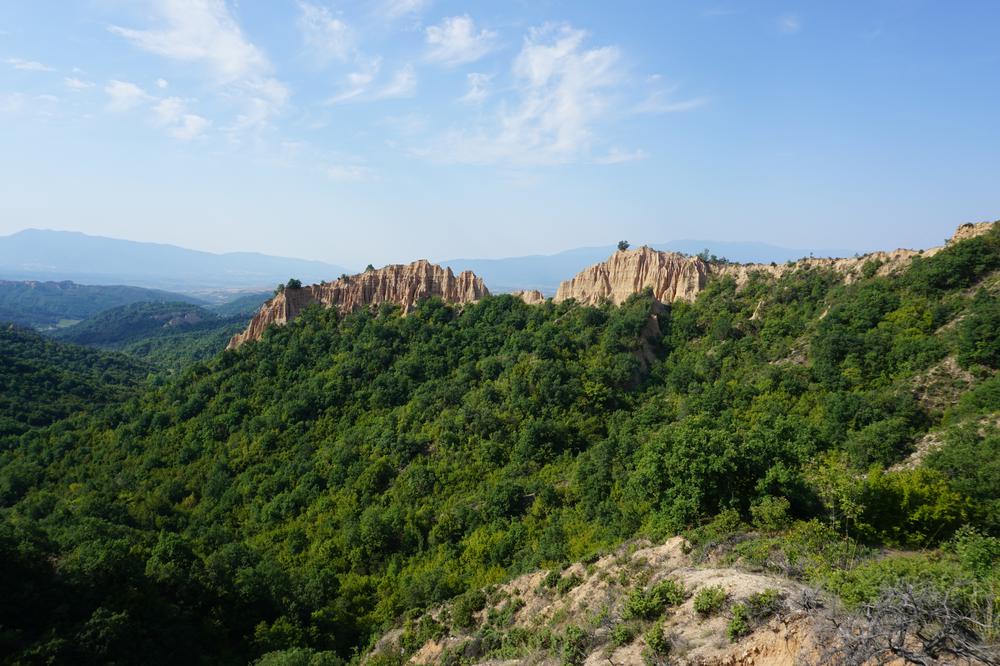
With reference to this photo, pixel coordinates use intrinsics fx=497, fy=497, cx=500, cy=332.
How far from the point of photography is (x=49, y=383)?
7619 cm

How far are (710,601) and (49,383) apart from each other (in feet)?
320

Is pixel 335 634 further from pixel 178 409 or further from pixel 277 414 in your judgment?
pixel 178 409

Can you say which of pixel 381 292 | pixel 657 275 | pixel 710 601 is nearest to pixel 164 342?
pixel 381 292

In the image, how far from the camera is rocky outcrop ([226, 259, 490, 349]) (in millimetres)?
63594

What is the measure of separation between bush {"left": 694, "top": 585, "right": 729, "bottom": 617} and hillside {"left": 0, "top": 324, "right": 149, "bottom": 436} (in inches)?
2336

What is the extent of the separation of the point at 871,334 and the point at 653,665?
3520 cm

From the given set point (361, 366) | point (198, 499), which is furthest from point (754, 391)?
point (198, 499)

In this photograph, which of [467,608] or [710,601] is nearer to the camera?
[710,601]

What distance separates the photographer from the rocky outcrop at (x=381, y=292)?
63594 millimetres

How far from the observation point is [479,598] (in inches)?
941

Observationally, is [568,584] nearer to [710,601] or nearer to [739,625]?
[710,601]

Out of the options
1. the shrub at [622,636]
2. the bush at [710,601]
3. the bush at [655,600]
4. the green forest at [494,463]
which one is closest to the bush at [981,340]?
the green forest at [494,463]

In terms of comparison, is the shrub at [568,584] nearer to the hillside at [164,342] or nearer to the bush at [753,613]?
the bush at [753,613]

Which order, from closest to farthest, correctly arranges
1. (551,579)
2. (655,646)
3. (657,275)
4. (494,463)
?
(655,646)
(551,579)
(494,463)
(657,275)
